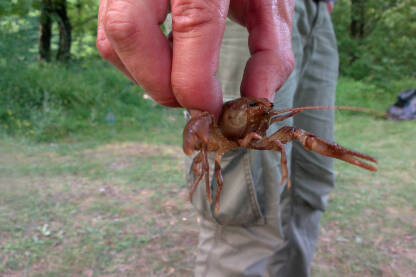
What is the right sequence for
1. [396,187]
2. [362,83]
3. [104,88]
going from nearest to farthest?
[396,187] → [104,88] → [362,83]

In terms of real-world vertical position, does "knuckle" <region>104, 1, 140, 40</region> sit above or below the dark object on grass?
above

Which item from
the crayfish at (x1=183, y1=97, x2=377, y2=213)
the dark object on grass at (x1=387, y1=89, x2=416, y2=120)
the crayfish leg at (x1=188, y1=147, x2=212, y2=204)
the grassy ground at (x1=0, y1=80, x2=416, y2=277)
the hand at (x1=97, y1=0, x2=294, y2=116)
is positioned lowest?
the grassy ground at (x1=0, y1=80, x2=416, y2=277)

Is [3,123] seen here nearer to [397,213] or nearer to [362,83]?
[397,213]

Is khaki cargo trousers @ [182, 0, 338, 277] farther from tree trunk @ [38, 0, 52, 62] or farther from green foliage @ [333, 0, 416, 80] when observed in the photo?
green foliage @ [333, 0, 416, 80]

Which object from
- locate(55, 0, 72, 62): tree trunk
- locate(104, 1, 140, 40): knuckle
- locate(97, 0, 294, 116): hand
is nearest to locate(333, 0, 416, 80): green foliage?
locate(55, 0, 72, 62): tree trunk

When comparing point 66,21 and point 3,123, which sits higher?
point 66,21

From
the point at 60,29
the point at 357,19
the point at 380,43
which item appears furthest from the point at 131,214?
the point at 357,19

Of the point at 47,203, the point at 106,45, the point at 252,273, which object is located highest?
the point at 106,45

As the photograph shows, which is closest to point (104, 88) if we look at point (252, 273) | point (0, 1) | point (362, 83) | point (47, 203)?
point (0, 1)
